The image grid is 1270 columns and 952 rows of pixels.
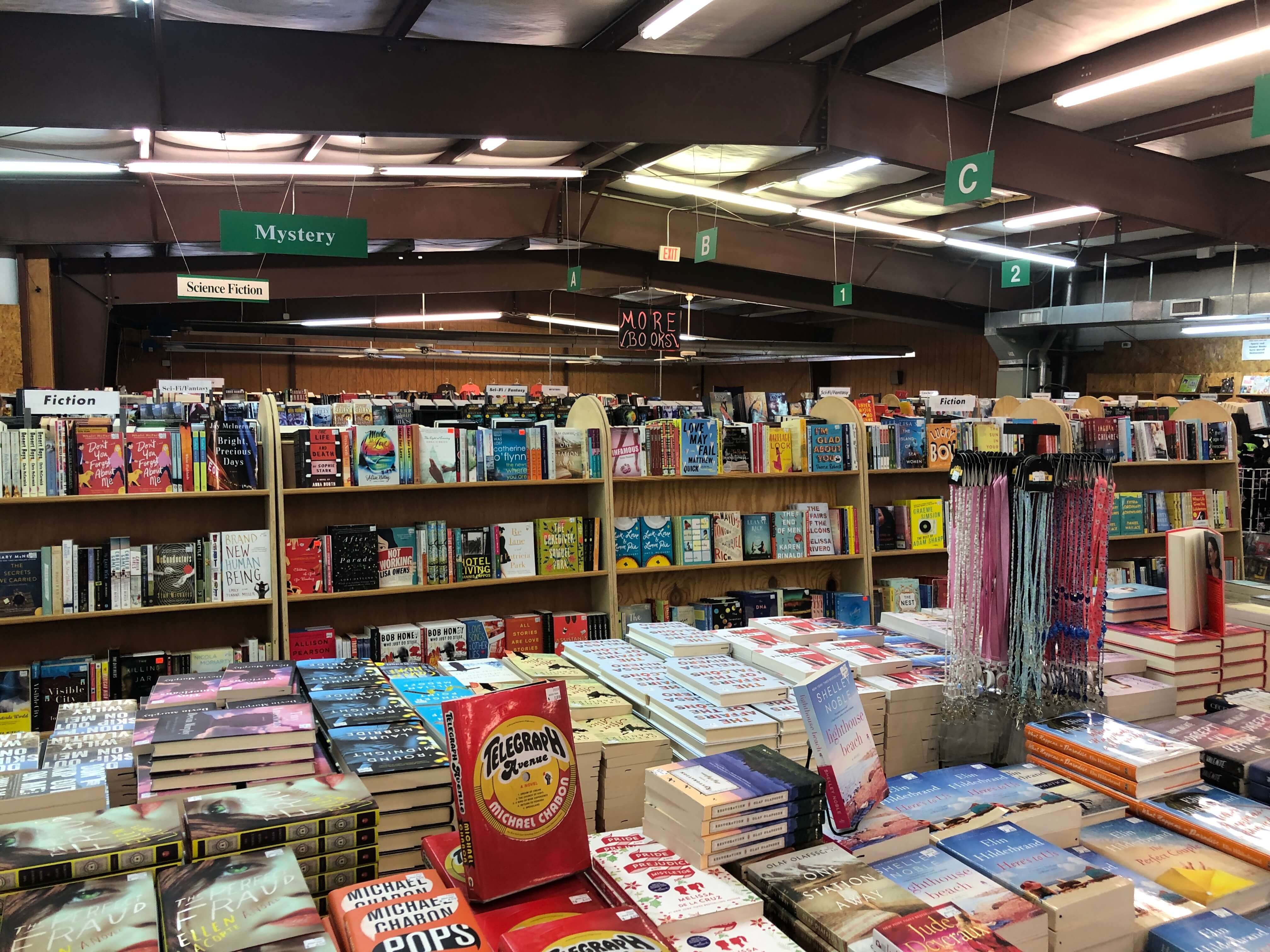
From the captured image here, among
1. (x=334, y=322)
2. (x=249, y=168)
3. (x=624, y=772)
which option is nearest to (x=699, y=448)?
(x=624, y=772)

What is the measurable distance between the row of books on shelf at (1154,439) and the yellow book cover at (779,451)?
7.62 feet

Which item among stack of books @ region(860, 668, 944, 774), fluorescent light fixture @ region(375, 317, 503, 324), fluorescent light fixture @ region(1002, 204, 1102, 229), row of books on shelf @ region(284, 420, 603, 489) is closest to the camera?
stack of books @ region(860, 668, 944, 774)

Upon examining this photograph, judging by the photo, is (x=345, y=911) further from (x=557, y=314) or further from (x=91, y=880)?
(x=557, y=314)

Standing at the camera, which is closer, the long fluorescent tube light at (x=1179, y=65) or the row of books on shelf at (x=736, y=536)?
the row of books on shelf at (x=736, y=536)

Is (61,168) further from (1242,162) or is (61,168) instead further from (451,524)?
(1242,162)

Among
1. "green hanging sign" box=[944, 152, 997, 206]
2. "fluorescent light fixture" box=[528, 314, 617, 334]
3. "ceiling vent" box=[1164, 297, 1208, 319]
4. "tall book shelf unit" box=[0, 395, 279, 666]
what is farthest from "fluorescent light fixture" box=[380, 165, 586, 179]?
"ceiling vent" box=[1164, 297, 1208, 319]

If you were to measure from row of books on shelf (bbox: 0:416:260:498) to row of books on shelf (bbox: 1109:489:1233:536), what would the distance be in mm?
5813

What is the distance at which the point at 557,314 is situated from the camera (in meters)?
16.9

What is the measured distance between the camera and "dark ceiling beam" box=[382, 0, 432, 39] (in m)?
5.38

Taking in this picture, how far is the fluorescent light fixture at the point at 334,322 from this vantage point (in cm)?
1470

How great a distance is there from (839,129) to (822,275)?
594cm

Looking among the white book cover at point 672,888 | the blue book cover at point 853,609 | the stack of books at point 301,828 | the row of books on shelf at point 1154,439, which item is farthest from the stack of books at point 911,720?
the row of books on shelf at point 1154,439

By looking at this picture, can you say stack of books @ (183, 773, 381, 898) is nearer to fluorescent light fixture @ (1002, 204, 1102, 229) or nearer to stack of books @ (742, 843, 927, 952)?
stack of books @ (742, 843, 927, 952)

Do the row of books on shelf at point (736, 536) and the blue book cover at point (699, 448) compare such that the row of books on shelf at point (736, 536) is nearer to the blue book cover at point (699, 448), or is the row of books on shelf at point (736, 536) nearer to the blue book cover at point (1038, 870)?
the blue book cover at point (699, 448)
